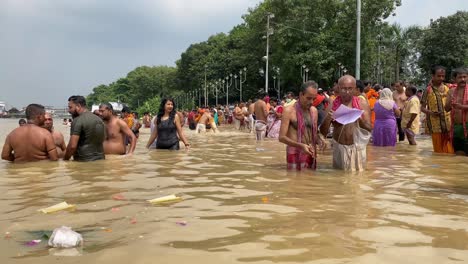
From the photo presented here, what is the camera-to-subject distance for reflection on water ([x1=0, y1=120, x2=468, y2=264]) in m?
3.23

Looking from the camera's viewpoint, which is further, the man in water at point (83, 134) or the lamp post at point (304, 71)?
the lamp post at point (304, 71)

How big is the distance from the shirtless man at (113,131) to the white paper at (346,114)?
4.15m

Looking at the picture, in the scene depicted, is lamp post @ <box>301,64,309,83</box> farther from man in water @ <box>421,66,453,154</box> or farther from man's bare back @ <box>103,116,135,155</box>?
man's bare back @ <box>103,116,135,155</box>

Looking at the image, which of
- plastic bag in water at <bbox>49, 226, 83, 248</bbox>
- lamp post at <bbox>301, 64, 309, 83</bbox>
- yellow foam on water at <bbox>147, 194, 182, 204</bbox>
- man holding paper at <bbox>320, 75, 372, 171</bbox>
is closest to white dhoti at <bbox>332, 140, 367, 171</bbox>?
man holding paper at <bbox>320, 75, 372, 171</bbox>

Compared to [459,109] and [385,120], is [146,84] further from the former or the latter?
[459,109]

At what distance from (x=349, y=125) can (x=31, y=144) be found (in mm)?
5201

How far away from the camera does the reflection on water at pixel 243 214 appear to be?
323 cm

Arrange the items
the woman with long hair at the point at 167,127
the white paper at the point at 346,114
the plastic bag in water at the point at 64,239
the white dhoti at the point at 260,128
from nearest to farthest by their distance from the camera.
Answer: the plastic bag in water at the point at 64,239
the white paper at the point at 346,114
the woman with long hair at the point at 167,127
the white dhoti at the point at 260,128

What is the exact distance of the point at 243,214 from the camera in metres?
4.36

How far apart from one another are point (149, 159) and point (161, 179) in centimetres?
265

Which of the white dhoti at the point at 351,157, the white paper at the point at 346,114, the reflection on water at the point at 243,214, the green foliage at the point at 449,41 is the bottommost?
the reflection on water at the point at 243,214

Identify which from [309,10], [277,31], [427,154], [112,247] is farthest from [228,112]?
[112,247]

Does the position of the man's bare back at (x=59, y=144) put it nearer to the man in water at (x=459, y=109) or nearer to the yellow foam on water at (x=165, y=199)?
the yellow foam on water at (x=165, y=199)

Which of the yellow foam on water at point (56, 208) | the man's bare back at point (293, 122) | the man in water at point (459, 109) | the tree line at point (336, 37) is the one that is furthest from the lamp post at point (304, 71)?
the yellow foam on water at point (56, 208)
